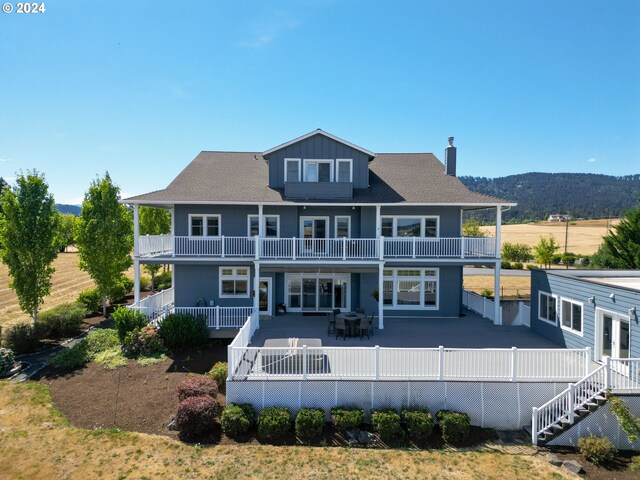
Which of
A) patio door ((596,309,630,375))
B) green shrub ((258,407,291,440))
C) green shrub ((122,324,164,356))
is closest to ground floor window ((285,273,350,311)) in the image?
green shrub ((122,324,164,356))

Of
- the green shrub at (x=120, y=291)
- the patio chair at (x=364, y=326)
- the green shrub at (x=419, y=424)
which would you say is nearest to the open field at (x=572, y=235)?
the green shrub at (x=120, y=291)

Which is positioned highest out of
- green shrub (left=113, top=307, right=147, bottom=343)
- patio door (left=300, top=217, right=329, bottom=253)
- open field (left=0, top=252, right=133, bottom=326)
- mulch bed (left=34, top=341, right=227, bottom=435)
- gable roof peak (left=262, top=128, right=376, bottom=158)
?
gable roof peak (left=262, top=128, right=376, bottom=158)

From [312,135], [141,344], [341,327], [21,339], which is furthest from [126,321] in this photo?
[312,135]

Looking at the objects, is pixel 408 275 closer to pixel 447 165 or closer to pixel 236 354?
pixel 447 165

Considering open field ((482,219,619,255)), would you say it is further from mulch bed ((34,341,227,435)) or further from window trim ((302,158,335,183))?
mulch bed ((34,341,227,435))

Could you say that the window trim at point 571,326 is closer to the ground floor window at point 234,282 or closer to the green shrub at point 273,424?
the green shrub at point 273,424

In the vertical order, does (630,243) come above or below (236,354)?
above

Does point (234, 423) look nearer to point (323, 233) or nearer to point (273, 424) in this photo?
point (273, 424)


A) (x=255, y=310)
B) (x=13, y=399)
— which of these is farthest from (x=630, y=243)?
(x=13, y=399)
